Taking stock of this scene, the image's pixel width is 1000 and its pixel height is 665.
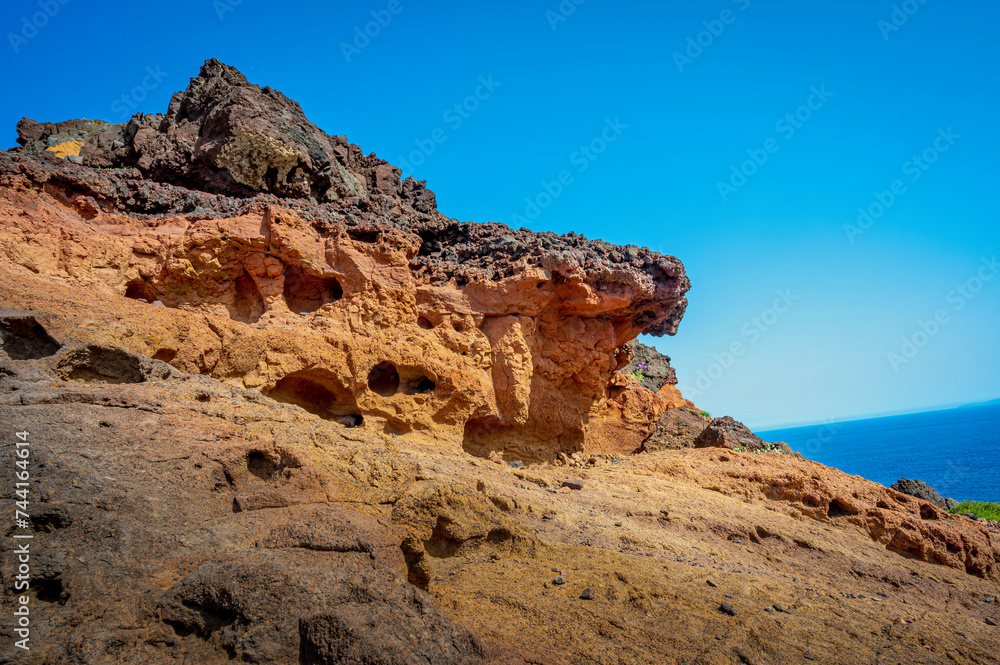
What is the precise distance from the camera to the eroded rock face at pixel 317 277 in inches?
320

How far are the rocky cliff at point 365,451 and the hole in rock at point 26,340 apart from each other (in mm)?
36

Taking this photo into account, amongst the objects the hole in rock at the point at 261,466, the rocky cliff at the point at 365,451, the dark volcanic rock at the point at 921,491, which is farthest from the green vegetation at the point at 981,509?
the hole in rock at the point at 261,466

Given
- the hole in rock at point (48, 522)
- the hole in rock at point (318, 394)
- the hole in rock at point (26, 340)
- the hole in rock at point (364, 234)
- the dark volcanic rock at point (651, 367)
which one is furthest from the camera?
the dark volcanic rock at point (651, 367)

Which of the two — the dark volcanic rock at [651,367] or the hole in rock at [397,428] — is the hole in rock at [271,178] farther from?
the dark volcanic rock at [651,367]

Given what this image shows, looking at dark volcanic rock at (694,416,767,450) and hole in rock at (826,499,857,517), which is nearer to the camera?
hole in rock at (826,499,857,517)

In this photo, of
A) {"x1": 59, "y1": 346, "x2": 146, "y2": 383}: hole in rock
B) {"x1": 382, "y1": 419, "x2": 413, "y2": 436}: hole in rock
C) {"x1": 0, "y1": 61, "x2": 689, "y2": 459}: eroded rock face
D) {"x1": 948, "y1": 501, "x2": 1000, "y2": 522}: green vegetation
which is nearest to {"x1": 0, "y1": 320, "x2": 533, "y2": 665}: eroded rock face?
{"x1": 59, "y1": 346, "x2": 146, "y2": 383}: hole in rock

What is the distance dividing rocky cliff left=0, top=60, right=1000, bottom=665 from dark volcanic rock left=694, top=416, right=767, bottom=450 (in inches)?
2.9

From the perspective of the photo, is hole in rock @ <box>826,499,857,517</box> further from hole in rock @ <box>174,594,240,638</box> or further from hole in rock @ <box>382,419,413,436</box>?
hole in rock @ <box>174,594,240,638</box>

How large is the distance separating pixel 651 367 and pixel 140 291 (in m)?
15.7

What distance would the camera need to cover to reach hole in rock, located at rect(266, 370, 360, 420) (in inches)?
352

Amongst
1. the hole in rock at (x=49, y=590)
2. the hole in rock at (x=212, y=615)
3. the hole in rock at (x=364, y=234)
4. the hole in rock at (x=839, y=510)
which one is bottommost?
the hole in rock at (x=49, y=590)

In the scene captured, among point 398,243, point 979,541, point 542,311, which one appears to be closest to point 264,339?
point 398,243

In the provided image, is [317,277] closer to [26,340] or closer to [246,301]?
[246,301]

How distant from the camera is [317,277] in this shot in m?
9.66
